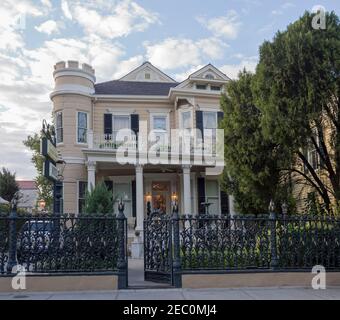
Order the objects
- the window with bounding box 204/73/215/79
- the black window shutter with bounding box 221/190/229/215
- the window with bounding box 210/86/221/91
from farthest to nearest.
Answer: the window with bounding box 210/86/221/91
the window with bounding box 204/73/215/79
the black window shutter with bounding box 221/190/229/215

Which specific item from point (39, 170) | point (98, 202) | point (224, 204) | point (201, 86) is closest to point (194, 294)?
point (98, 202)

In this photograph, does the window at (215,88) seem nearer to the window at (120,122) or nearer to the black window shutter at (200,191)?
the window at (120,122)

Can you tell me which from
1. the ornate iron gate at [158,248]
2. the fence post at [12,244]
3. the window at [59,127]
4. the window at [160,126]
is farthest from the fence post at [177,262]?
the window at [160,126]

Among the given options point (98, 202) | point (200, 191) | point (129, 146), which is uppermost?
point (129, 146)

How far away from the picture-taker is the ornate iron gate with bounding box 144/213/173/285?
930 cm

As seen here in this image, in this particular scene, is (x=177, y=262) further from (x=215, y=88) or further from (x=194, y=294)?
(x=215, y=88)

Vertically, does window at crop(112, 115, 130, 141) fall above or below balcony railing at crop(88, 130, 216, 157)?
above

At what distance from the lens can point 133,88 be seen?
24.8m

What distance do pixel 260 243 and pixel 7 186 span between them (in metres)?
25.3

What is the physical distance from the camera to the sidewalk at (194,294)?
802 centimetres

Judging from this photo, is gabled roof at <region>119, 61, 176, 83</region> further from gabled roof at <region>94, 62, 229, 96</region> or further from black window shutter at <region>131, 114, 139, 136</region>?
black window shutter at <region>131, 114, 139, 136</region>

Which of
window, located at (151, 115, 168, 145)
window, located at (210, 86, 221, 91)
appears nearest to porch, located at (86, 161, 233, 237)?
window, located at (151, 115, 168, 145)

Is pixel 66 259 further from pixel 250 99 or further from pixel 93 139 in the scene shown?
pixel 93 139
